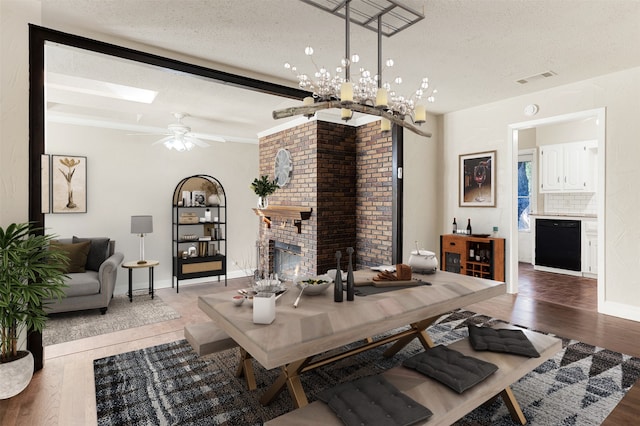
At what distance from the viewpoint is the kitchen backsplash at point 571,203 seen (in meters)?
5.97

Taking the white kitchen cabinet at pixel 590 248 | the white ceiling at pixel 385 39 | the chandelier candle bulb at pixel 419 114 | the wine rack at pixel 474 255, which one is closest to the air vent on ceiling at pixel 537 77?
the white ceiling at pixel 385 39

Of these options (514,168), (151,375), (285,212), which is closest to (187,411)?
(151,375)

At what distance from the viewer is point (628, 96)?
3678 mm

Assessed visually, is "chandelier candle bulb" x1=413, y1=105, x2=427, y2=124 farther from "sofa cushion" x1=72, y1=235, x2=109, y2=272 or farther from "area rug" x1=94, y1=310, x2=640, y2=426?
"sofa cushion" x1=72, y1=235, x2=109, y2=272

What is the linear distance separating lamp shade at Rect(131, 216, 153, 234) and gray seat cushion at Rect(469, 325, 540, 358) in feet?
14.8

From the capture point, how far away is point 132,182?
217 inches

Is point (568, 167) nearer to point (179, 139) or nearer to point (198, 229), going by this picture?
point (179, 139)

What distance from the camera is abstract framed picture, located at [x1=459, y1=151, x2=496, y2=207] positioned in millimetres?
4859

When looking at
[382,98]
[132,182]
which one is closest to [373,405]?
[382,98]

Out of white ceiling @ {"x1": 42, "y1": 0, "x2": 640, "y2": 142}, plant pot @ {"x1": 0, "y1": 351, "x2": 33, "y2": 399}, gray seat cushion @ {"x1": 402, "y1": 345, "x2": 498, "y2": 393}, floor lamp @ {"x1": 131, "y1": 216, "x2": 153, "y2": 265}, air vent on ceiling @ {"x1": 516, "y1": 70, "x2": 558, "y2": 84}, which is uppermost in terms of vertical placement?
air vent on ceiling @ {"x1": 516, "y1": 70, "x2": 558, "y2": 84}

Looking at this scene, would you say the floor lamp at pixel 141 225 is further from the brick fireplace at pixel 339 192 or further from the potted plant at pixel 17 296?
the potted plant at pixel 17 296

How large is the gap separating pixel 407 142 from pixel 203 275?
373 centimetres

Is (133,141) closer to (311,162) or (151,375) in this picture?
(311,162)

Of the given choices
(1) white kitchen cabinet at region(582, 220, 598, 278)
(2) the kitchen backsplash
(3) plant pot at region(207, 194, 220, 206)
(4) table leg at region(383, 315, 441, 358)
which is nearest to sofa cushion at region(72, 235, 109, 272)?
(3) plant pot at region(207, 194, 220, 206)
